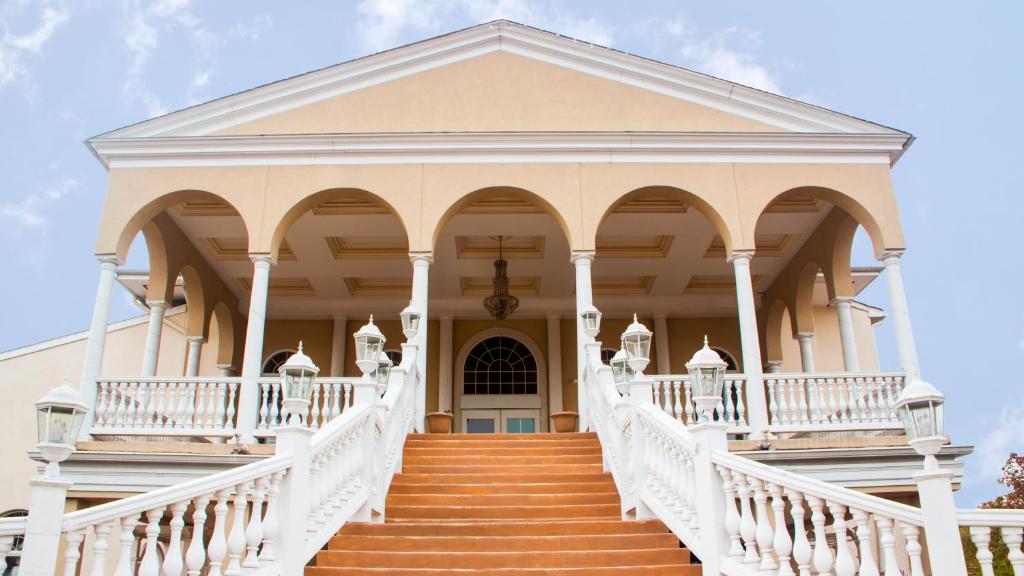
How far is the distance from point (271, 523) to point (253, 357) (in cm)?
608

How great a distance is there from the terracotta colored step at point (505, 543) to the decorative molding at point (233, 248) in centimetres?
920

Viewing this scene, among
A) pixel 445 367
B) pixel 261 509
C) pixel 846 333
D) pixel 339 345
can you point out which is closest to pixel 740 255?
pixel 846 333

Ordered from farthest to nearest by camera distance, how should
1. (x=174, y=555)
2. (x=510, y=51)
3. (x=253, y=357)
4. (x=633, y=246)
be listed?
(x=633, y=246), (x=510, y=51), (x=253, y=357), (x=174, y=555)

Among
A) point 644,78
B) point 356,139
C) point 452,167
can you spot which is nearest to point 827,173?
point 644,78

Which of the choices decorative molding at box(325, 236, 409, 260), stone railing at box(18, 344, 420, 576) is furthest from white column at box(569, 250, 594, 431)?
decorative molding at box(325, 236, 409, 260)

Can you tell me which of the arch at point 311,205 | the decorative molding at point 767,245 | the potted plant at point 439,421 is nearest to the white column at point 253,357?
the arch at point 311,205

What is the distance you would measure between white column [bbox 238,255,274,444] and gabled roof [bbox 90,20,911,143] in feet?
8.60

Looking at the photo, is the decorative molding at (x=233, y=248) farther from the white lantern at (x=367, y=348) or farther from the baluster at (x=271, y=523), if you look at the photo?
the baluster at (x=271, y=523)

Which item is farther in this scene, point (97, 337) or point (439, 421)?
point (439, 421)

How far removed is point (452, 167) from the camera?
12.1m

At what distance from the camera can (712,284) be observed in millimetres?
17125

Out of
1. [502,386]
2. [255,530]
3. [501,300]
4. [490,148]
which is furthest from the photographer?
[502,386]

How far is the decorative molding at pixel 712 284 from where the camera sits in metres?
16.8

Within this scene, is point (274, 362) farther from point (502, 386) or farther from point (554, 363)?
point (554, 363)
